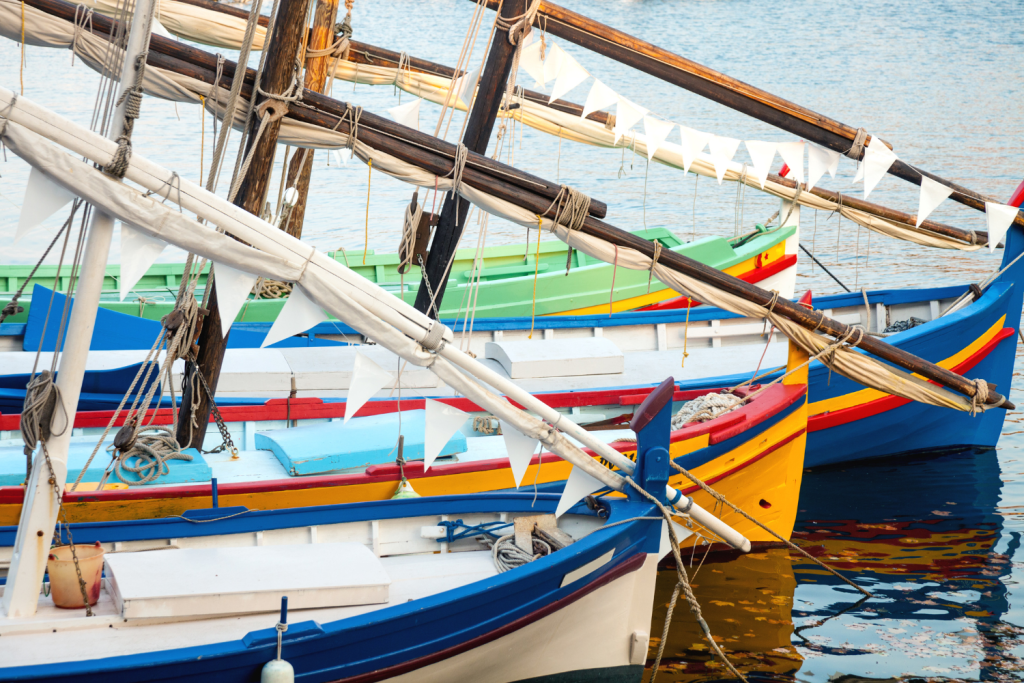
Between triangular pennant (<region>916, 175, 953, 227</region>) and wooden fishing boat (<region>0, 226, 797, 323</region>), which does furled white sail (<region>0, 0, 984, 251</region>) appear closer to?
wooden fishing boat (<region>0, 226, 797, 323</region>)

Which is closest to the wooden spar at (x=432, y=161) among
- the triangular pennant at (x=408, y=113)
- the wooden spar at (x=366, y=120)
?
the wooden spar at (x=366, y=120)

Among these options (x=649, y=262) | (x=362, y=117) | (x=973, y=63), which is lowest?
(x=649, y=262)

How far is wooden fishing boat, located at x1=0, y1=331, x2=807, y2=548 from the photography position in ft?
25.9

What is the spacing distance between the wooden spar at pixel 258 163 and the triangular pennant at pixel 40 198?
2.07 meters

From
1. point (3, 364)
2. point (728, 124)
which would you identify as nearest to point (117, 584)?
point (3, 364)

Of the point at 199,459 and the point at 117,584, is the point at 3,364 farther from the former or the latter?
the point at 117,584

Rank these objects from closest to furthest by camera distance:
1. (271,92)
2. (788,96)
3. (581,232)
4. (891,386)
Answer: (271,92), (581,232), (891,386), (788,96)

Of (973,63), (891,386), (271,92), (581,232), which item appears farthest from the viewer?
(973,63)

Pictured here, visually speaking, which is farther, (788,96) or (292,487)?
(788,96)

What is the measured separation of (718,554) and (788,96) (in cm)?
3300

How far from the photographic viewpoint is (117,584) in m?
6.09

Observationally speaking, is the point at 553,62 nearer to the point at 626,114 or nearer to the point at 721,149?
the point at 626,114

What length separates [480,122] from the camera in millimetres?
9742

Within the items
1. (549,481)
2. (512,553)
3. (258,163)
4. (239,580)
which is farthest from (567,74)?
(239,580)
